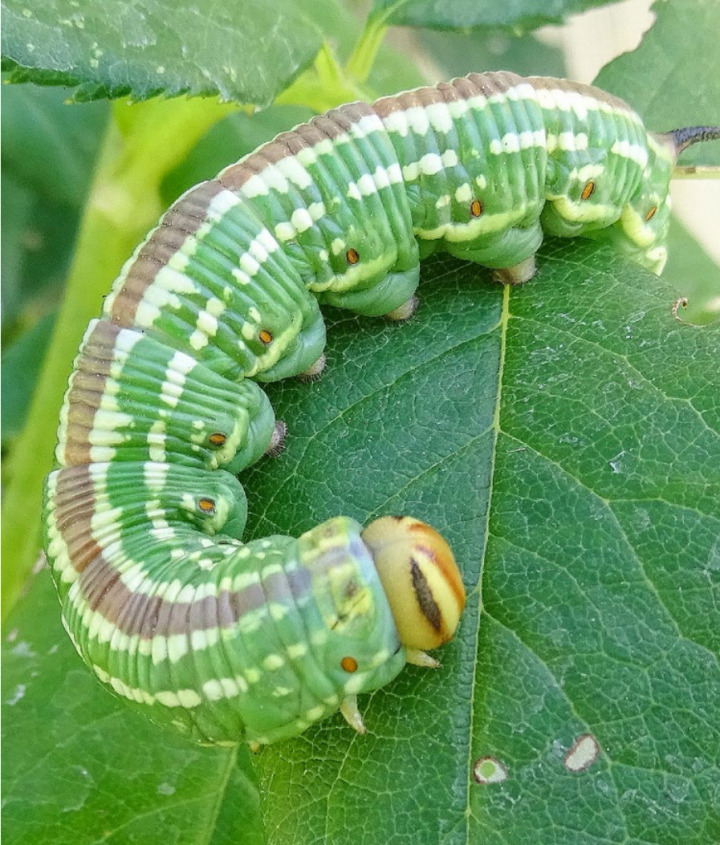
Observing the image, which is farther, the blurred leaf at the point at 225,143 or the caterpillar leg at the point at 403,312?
→ the blurred leaf at the point at 225,143

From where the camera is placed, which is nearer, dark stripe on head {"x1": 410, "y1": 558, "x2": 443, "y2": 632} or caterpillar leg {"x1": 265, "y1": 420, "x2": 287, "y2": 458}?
dark stripe on head {"x1": 410, "y1": 558, "x2": 443, "y2": 632}

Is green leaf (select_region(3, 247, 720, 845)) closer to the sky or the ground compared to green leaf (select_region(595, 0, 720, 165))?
closer to the ground

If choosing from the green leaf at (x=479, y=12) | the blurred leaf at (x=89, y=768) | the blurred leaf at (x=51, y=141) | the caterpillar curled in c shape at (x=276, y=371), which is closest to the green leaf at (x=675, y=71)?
the caterpillar curled in c shape at (x=276, y=371)

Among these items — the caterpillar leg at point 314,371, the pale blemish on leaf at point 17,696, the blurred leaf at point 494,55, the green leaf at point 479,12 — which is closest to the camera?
the caterpillar leg at point 314,371

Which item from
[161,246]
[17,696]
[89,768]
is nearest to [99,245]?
[161,246]

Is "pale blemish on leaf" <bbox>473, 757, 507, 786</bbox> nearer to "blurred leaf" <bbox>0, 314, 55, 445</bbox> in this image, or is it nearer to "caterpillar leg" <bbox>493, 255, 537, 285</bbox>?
"caterpillar leg" <bbox>493, 255, 537, 285</bbox>

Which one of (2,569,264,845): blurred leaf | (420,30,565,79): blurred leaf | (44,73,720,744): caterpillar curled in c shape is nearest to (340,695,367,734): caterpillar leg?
(44,73,720,744): caterpillar curled in c shape

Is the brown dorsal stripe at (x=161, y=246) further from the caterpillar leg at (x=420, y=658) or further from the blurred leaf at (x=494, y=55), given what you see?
the blurred leaf at (x=494, y=55)
